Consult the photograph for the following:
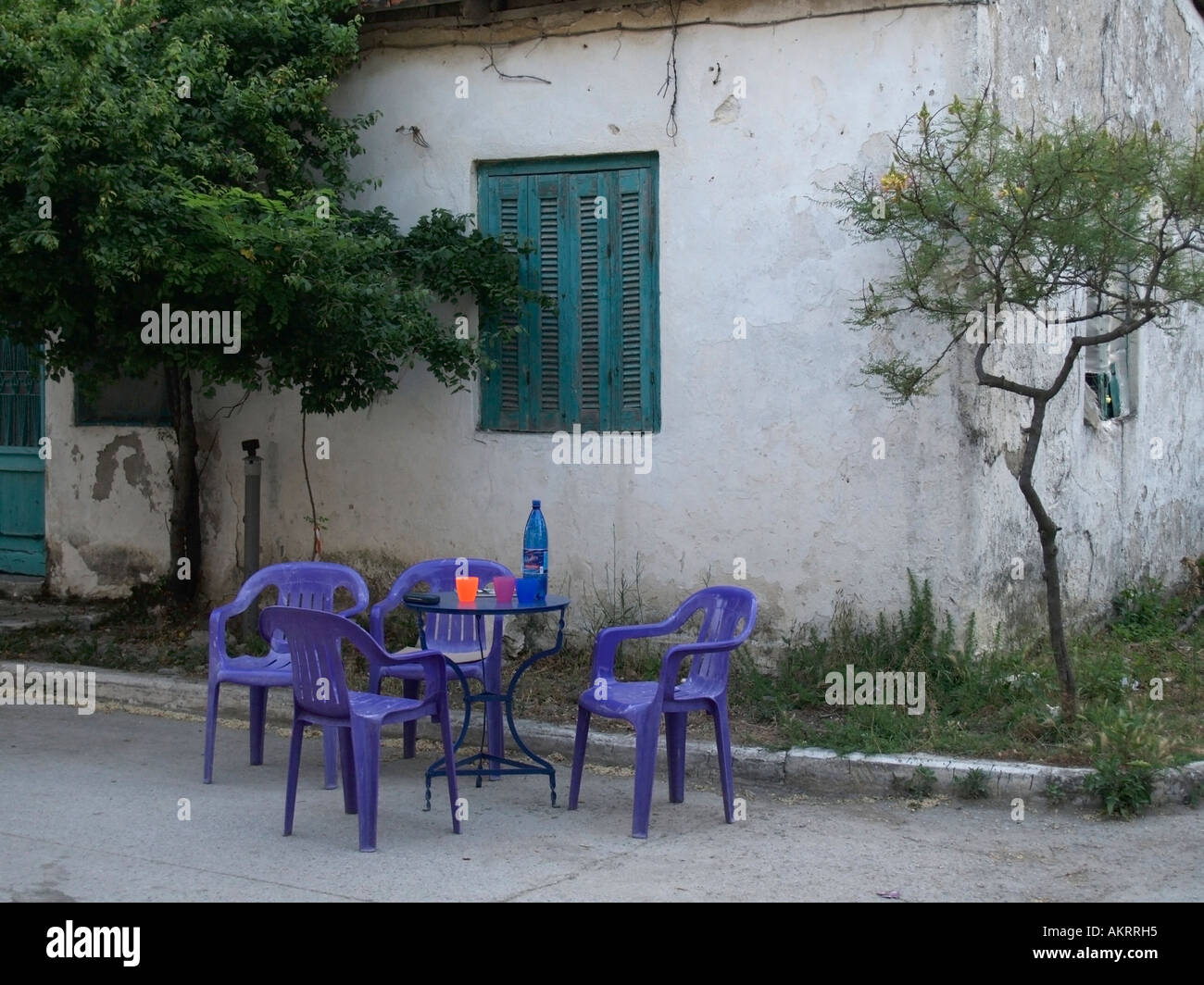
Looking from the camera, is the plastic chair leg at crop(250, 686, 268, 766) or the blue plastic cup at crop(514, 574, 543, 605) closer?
the blue plastic cup at crop(514, 574, 543, 605)

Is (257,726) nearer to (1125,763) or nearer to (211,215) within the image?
(211,215)

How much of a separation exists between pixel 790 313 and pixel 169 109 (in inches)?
150

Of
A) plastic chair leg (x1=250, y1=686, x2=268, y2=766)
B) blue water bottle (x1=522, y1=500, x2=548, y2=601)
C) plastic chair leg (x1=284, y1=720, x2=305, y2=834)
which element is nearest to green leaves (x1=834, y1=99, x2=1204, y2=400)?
blue water bottle (x1=522, y1=500, x2=548, y2=601)

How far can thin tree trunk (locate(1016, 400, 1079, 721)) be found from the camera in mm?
7090

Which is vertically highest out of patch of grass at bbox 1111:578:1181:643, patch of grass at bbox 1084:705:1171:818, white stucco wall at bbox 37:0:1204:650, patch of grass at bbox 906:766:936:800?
white stucco wall at bbox 37:0:1204:650

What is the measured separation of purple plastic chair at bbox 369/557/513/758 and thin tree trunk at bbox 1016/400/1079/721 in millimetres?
2740

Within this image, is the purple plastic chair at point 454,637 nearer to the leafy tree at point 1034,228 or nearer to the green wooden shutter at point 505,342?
the green wooden shutter at point 505,342

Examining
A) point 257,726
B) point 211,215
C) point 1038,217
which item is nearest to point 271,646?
point 257,726

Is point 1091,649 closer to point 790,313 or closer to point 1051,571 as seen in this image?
point 1051,571

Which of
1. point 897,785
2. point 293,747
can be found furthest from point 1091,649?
point 293,747

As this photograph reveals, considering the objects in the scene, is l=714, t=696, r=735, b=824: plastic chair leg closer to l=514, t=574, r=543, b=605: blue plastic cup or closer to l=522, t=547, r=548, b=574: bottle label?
l=514, t=574, r=543, b=605: blue plastic cup

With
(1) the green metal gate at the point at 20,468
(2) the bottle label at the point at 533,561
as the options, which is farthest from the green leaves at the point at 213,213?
(1) the green metal gate at the point at 20,468

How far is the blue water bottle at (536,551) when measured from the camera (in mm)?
Result: 6801

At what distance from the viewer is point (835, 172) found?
829 cm
